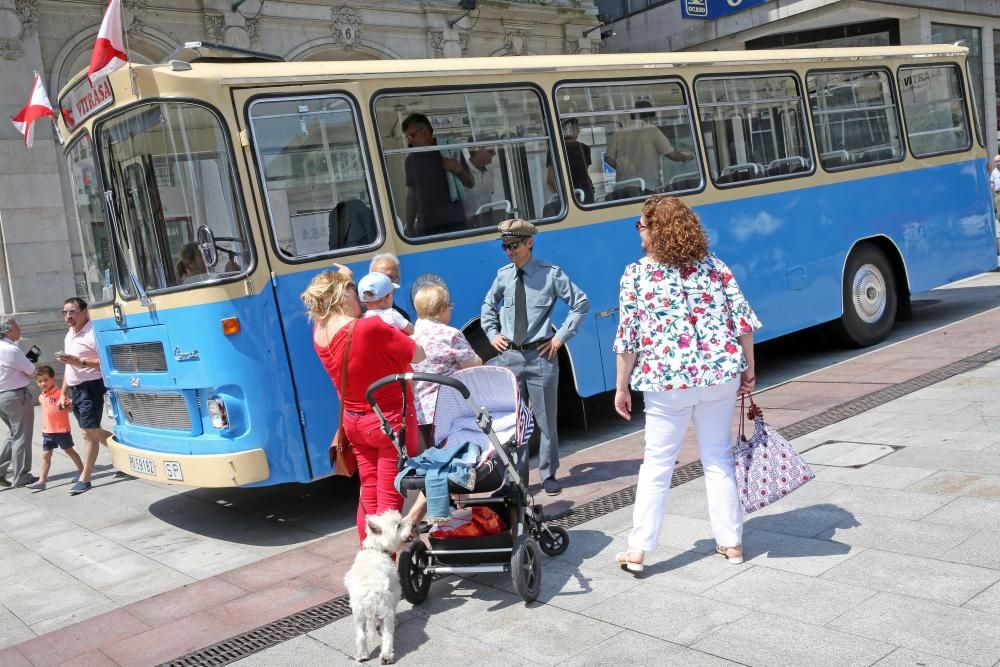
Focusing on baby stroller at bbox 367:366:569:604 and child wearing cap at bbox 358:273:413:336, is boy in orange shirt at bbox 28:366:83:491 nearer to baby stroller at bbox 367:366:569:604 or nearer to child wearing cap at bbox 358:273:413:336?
child wearing cap at bbox 358:273:413:336

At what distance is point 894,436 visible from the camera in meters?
6.85

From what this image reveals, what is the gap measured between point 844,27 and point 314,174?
71.5 ft

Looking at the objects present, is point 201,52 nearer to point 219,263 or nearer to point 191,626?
point 219,263

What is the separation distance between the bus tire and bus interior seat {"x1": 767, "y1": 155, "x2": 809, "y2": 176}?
1.30 meters

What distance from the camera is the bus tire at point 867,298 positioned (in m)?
10.6

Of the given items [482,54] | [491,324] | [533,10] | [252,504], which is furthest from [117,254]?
[533,10]

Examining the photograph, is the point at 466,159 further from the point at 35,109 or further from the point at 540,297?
the point at 35,109

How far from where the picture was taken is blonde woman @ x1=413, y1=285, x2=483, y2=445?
5711 mm

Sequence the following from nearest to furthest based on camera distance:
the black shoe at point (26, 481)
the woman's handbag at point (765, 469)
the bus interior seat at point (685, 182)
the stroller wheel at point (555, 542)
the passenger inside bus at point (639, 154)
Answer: the woman's handbag at point (765, 469), the stroller wheel at point (555, 542), the passenger inside bus at point (639, 154), the bus interior seat at point (685, 182), the black shoe at point (26, 481)

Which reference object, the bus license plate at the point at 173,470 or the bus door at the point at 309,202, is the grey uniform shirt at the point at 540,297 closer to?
the bus door at the point at 309,202

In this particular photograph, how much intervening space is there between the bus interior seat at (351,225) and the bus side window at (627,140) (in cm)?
205

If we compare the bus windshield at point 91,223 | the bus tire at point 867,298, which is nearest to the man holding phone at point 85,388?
the bus windshield at point 91,223

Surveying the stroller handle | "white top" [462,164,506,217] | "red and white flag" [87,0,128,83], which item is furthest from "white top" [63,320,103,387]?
the stroller handle

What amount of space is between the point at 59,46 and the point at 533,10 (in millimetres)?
10455
